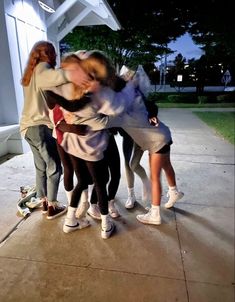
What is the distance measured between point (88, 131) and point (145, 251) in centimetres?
77

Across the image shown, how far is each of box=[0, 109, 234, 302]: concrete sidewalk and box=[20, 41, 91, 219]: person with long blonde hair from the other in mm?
237

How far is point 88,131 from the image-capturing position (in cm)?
137

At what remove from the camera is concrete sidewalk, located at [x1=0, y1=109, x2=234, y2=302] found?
86 centimetres

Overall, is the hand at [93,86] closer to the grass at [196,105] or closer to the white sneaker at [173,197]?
the grass at [196,105]

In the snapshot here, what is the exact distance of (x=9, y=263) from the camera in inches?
54.5

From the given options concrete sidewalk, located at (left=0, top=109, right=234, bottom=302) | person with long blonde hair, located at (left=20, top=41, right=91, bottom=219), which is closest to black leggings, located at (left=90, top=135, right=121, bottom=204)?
concrete sidewalk, located at (left=0, top=109, right=234, bottom=302)

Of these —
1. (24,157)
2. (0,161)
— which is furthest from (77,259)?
(0,161)

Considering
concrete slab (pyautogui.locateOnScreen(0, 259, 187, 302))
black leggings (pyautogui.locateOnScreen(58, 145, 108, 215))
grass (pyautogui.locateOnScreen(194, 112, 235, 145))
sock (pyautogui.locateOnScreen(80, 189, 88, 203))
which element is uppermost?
grass (pyautogui.locateOnScreen(194, 112, 235, 145))

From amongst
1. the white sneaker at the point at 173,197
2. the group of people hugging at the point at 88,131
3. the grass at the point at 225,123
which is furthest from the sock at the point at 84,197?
the grass at the point at 225,123

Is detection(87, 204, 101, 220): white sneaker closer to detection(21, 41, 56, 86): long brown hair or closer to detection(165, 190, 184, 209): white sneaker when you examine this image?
detection(165, 190, 184, 209): white sneaker

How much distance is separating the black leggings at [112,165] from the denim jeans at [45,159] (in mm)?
314

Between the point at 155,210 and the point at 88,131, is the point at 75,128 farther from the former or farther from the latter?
the point at 155,210

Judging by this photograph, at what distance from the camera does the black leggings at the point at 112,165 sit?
158 centimetres

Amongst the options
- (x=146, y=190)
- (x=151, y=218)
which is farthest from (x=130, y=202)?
(x=151, y=218)
